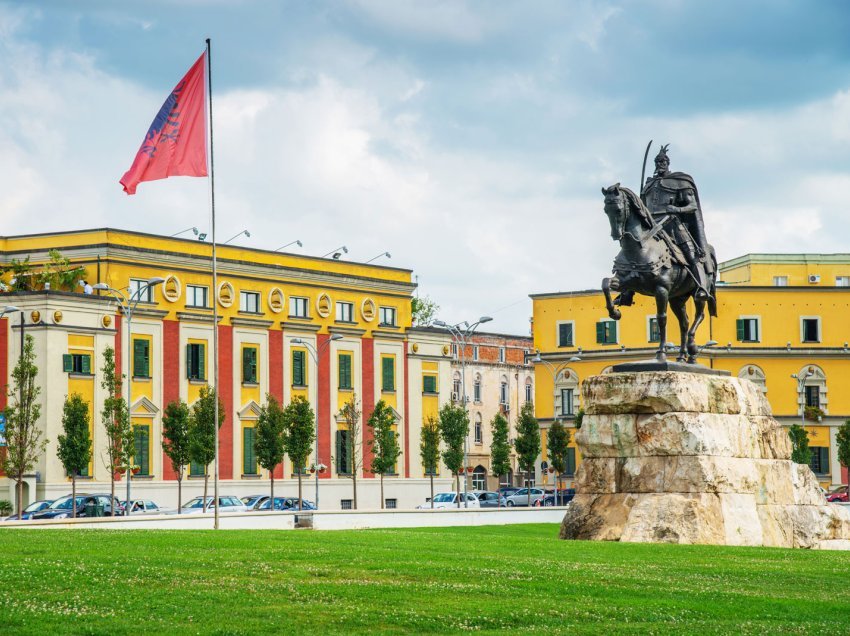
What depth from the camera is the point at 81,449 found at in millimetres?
68250

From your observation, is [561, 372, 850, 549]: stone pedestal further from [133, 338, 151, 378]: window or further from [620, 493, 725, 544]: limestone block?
[133, 338, 151, 378]: window

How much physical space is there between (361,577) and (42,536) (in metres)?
11.3

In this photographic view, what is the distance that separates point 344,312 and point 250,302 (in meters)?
8.29

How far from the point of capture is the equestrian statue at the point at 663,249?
106ft

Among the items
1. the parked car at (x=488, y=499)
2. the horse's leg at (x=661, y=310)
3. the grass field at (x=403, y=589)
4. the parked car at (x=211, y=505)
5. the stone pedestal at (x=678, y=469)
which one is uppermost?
the horse's leg at (x=661, y=310)

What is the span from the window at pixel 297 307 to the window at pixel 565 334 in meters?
24.4

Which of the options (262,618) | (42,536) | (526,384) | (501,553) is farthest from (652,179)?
(526,384)

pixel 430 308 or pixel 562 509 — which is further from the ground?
pixel 430 308

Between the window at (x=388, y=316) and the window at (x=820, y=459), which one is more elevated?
the window at (x=388, y=316)

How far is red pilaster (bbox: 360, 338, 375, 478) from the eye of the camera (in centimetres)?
9331

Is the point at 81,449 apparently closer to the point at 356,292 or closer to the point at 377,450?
the point at 377,450

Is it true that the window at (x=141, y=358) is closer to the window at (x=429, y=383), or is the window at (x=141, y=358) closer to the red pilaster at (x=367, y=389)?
the red pilaster at (x=367, y=389)

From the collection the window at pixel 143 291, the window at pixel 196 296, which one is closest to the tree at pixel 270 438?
the window at pixel 196 296

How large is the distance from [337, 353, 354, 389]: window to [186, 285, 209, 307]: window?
444 inches
